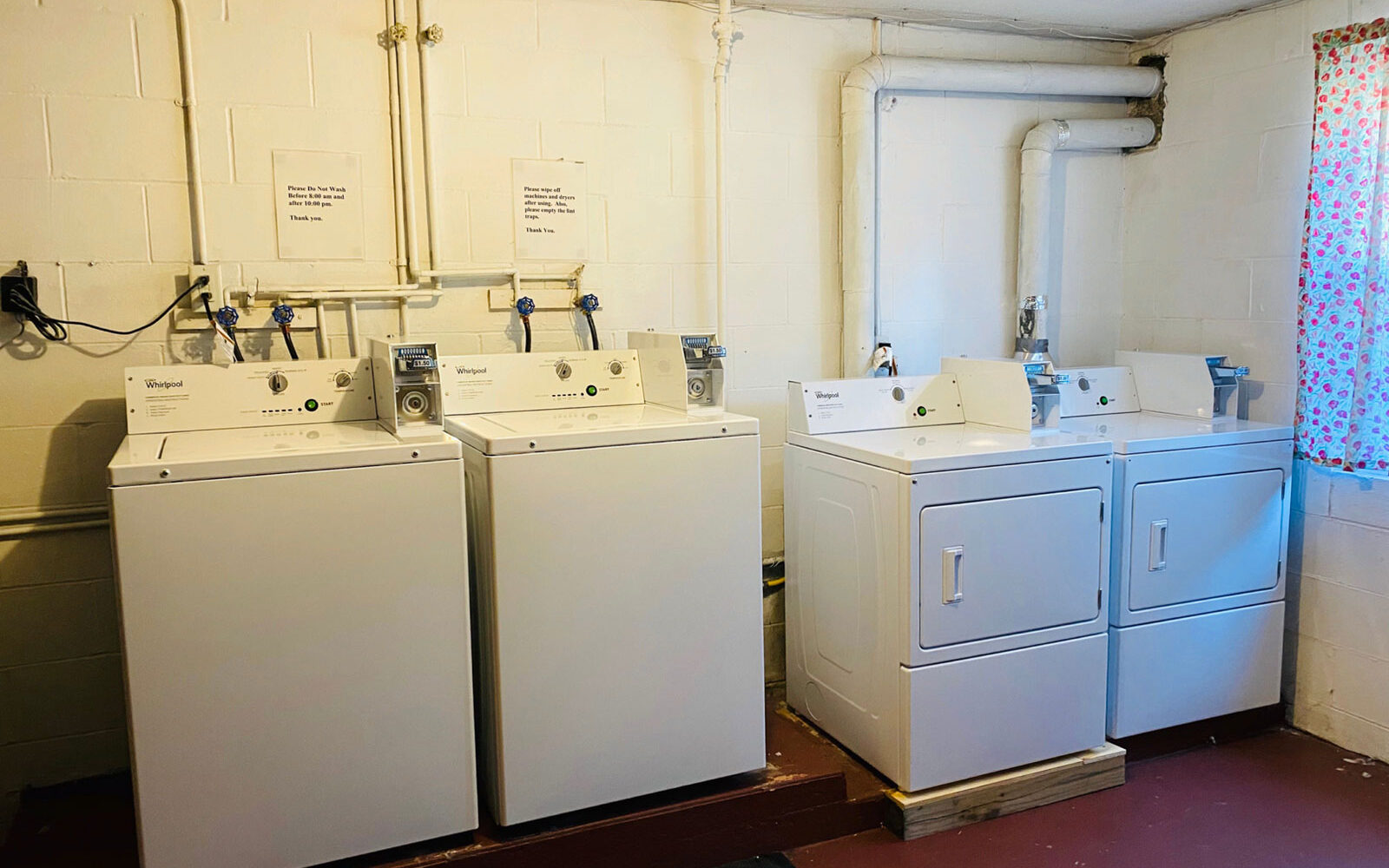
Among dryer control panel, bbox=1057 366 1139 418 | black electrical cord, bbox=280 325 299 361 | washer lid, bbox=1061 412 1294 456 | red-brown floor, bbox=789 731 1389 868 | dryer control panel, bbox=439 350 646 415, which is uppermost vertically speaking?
black electrical cord, bbox=280 325 299 361

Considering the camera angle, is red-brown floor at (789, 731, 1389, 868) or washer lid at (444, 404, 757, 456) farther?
red-brown floor at (789, 731, 1389, 868)

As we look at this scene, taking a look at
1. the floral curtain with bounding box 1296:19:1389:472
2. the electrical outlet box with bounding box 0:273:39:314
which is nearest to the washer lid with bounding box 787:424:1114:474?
the floral curtain with bounding box 1296:19:1389:472

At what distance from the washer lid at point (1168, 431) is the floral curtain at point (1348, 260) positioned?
17cm

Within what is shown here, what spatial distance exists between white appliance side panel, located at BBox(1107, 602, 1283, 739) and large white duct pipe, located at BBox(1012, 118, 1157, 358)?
1.07 m

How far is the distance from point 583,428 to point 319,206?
1077mm

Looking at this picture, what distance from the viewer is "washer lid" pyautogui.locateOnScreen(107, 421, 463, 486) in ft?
→ 6.68

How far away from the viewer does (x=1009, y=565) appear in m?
2.73

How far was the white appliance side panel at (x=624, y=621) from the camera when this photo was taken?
232 cm

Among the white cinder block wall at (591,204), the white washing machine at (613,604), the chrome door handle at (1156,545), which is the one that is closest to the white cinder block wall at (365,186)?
the white cinder block wall at (591,204)

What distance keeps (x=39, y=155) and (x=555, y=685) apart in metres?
1.89

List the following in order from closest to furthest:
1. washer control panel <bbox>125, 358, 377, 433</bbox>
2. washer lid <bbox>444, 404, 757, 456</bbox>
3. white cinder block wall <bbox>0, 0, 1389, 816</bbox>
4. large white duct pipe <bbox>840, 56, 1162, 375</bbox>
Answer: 1. washer lid <bbox>444, 404, 757, 456</bbox>
2. washer control panel <bbox>125, 358, 377, 433</bbox>
3. white cinder block wall <bbox>0, 0, 1389, 816</bbox>
4. large white duct pipe <bbox>840, 56, 1162, 375</bbox>

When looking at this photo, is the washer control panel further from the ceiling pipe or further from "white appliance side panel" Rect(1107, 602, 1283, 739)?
"white appliance side panel" Rect(1107, 602, 1283, 739)

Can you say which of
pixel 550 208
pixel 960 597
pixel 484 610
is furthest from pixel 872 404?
pixel 484 610

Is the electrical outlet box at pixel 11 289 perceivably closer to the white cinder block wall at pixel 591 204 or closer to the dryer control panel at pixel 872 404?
the white cinder block wall at pixel 591 204
